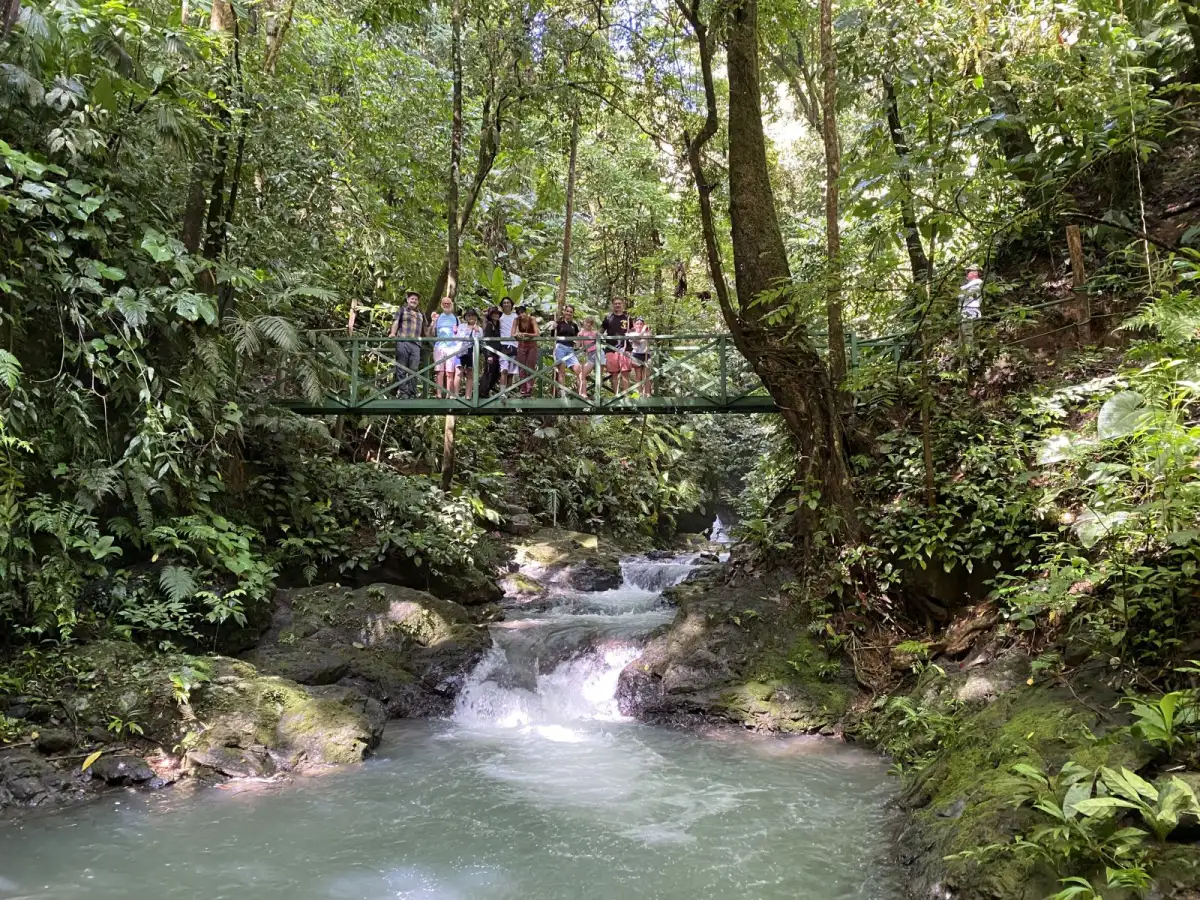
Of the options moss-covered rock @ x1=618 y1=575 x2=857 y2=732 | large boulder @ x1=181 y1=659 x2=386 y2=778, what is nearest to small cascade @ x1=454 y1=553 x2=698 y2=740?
moss-covered rock @ x1=618 y1=575 x2=857 y2=732

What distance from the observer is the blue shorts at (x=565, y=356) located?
34.3ft

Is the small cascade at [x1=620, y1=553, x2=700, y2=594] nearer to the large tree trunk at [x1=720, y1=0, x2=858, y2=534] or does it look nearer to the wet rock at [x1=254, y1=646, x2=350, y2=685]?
the large tree trunk at [x1=720, y1=0, x2=858, y2=534]

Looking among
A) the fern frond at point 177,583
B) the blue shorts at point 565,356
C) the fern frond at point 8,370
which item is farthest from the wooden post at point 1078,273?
the fern frond at point 8,370

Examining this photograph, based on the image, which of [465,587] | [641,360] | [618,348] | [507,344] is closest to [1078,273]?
[641,360]

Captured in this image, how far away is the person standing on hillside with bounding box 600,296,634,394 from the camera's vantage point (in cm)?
1073

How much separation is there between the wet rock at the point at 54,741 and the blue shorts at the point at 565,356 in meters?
6.56

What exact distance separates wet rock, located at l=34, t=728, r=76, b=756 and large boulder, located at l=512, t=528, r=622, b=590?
699cm

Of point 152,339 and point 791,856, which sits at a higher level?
point 152,339

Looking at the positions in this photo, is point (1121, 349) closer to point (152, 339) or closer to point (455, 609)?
point (455, 609)

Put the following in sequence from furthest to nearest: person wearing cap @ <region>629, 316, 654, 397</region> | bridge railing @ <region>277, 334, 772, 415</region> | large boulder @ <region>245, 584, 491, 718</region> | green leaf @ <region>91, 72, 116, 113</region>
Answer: person wearing cap @ <region>629, 316, 654, 397</region> < bridge railing @ <region>277, 334, 772, 415</region> < large boulder @ <region>245, 584, 491, 718</region> < green leaf @ <region>91, 72, 116, 113</region>

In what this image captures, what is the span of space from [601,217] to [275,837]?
16400mm

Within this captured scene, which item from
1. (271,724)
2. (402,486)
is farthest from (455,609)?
(271,724)

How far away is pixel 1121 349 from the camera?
7.27m

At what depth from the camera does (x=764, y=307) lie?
828 centimetres
